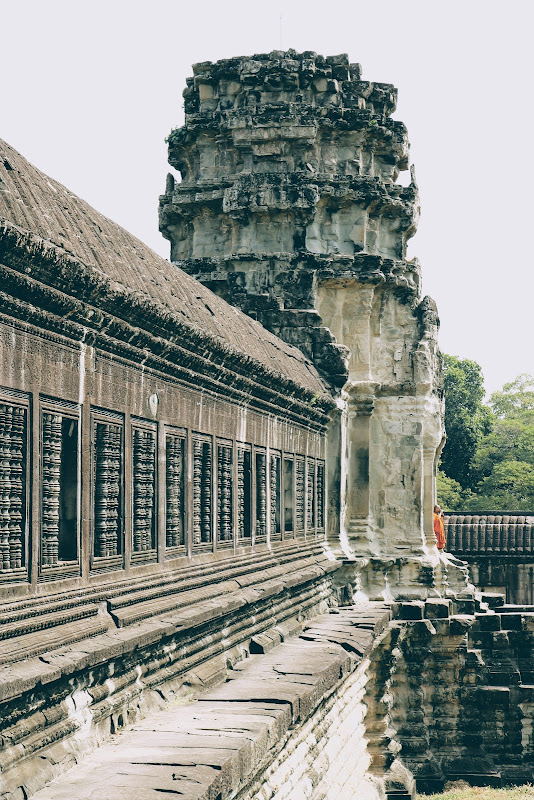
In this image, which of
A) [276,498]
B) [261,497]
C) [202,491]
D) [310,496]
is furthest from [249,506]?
[310,496]

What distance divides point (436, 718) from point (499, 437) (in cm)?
3345

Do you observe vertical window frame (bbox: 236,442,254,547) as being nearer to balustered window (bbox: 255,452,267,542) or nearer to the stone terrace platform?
balustered window (bbox: 255,452,267,542)

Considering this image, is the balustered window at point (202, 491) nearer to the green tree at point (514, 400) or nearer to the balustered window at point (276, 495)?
the balustered window at point (276, 495)

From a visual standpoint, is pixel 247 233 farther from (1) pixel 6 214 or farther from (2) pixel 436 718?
(1) pixel 6 214

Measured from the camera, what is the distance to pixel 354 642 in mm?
10625

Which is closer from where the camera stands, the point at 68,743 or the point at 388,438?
the point at 68,743

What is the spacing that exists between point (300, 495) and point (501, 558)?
1619 cm

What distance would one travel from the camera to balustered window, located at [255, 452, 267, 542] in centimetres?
1041

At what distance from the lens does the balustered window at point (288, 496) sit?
39.6 feet

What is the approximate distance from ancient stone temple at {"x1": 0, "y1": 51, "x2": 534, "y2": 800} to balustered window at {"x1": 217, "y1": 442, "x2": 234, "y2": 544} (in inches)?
1.3

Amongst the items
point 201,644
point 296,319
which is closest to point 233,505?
point 201,644

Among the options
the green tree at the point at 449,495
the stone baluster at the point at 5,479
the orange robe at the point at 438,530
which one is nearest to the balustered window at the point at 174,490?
the stone baluster at the point at 5,479

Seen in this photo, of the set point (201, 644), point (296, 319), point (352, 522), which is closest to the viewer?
point (201, 644)

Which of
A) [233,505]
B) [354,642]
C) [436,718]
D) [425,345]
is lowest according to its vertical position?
[436,718]
